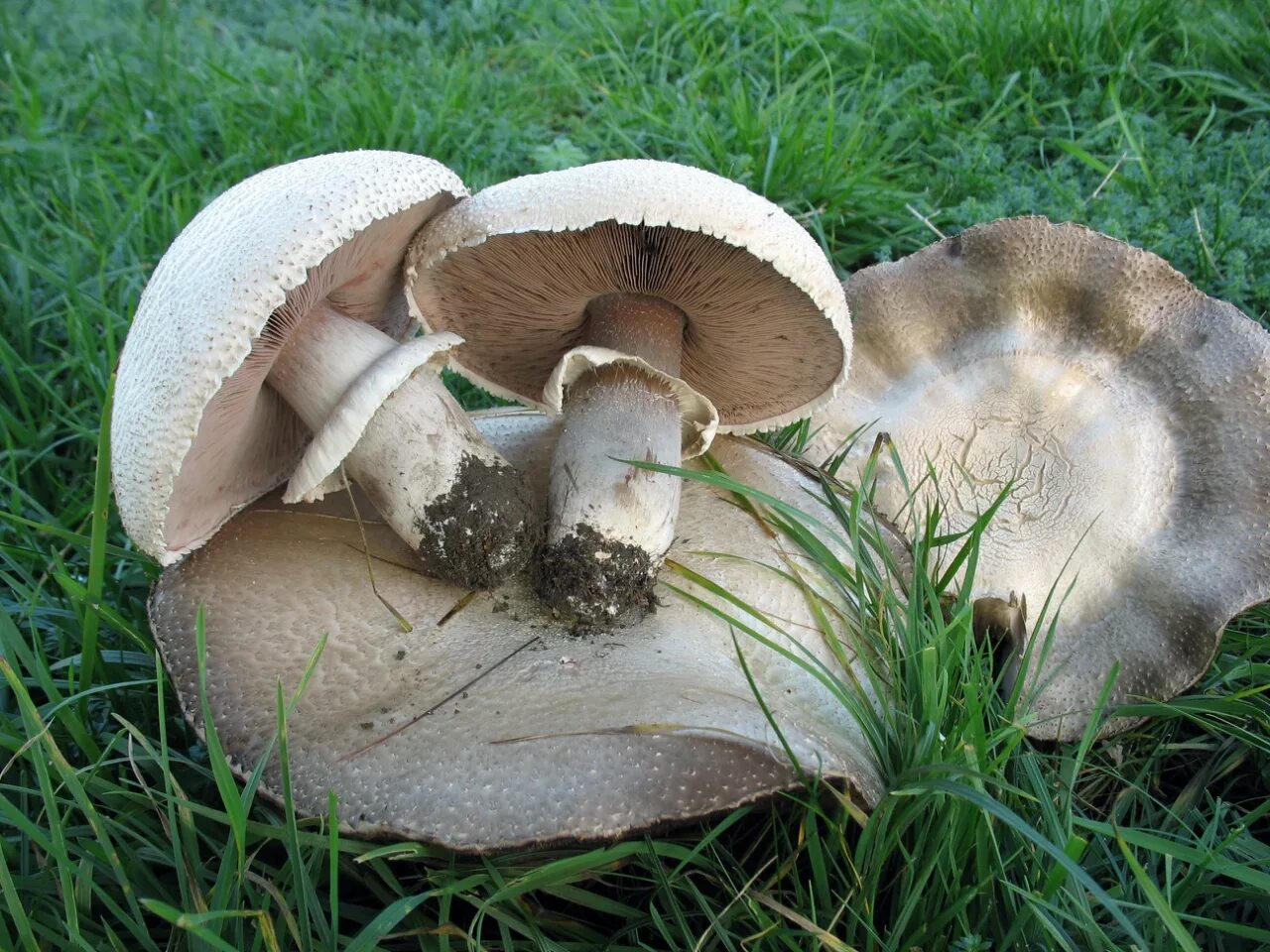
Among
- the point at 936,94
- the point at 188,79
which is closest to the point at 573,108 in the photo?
the point at 936,94

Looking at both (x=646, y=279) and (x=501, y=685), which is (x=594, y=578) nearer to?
(x=501, y=685)

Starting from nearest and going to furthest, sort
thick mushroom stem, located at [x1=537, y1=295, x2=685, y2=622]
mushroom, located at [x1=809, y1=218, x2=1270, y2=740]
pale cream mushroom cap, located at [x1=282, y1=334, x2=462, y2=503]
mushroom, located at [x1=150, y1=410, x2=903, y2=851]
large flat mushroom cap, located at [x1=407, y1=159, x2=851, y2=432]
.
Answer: mushroom, located at [x1=150, y1=410, x2=903, y2=851]
large flat mushroom cap, located at [x1=407, y1=159, x2=851, y2=432]
pale cream mushroom cap, located at [x1=282, y1=334, x2=462, y2=503]
thick mushroom stem, located at [x1=537, y1=295, x2=685, y2=622]
mushroom, located at [x1=809, y1=218, x2=1270, y2=740]

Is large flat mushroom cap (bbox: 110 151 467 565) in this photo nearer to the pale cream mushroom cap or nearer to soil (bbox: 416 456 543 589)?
the pale cream mushroom cap

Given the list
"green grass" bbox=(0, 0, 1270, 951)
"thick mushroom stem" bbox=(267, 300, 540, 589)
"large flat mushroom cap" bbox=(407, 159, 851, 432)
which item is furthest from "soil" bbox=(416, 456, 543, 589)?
"green grass" bbox=(0, 0, 1270, 951)

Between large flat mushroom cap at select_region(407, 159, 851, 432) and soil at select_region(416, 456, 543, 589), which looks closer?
large flat mushroom cap at select_region(407, 159, 851, 432)

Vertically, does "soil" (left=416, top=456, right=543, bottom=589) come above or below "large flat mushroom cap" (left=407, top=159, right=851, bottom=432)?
below

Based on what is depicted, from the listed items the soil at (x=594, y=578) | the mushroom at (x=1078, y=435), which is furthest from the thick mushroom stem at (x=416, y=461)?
the mushroom at (x=1078, y=435)
